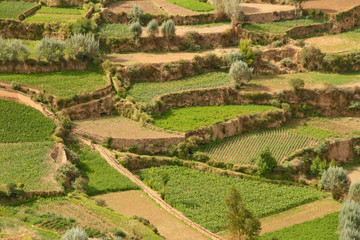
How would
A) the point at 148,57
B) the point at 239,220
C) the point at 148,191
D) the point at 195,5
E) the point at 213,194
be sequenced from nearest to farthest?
the point at 239,220 → the point at 148,191 → the point at 213,194 → the point at 148,57 → the point at 195,5

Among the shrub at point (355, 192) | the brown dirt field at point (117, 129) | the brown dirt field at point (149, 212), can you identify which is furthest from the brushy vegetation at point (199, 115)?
the shrub at point (355, 192)

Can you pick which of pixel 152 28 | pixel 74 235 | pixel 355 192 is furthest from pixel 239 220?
pixel 152 28

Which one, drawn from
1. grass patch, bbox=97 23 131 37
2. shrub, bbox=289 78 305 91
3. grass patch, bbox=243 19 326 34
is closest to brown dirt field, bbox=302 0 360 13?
grass patch, bbox=243 19 326 34

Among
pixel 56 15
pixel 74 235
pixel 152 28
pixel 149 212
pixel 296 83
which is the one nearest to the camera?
pixel 74 235

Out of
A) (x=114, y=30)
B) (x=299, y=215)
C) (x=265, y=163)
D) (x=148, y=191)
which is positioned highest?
(x=114, y=30)

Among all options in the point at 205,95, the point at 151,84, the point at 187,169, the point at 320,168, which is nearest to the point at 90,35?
the point at 151,84

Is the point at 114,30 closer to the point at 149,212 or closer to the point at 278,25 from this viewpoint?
the point at 278,25
